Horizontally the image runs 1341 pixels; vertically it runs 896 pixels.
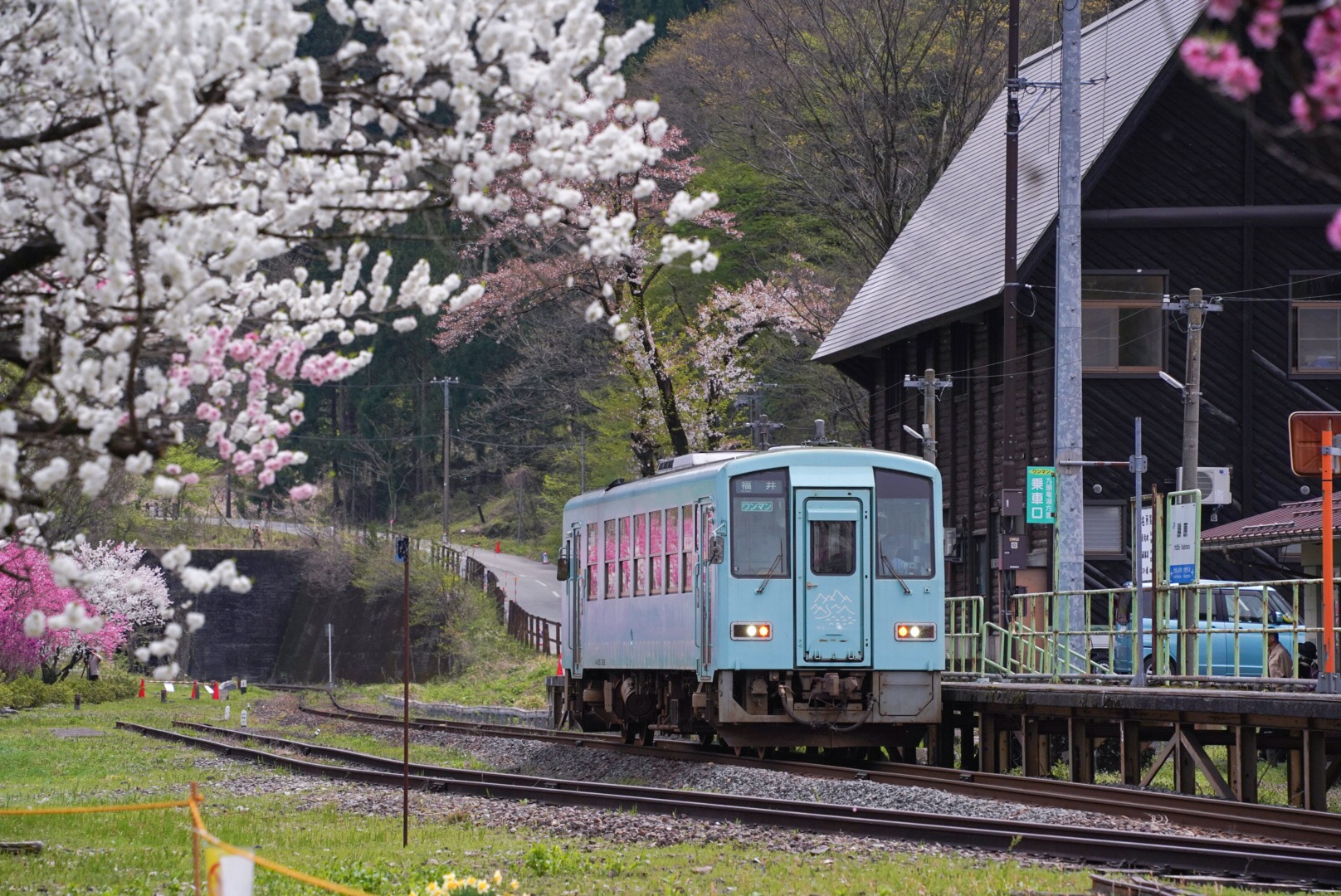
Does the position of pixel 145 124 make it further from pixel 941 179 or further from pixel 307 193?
pixel 941 179

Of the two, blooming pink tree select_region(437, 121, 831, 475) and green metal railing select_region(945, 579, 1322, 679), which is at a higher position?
blooming pink tree select_region(437, 121, 831, 475)

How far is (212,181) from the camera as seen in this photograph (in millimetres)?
7316

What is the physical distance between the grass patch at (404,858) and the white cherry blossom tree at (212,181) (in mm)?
3383

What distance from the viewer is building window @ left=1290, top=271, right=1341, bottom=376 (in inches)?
1133

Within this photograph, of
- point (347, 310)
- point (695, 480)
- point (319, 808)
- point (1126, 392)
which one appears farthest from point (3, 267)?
point (1126, 392)

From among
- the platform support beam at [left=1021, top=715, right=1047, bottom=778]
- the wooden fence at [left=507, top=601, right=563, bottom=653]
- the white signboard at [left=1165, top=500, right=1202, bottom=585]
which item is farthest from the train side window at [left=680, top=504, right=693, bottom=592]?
the wooden fence at [left=507, top=601, right=563, bottom=653]

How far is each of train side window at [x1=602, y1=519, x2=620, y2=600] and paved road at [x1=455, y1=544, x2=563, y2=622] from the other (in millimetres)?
27133

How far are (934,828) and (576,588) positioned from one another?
11.9 m

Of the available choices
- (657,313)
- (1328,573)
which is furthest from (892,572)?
(657,313)

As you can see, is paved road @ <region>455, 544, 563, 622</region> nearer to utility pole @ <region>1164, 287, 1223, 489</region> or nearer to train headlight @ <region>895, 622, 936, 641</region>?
utility pole @ <region>1164, 287, 1223, 489</region>

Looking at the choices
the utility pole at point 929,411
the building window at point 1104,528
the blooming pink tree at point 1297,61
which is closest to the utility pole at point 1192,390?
the building window at point 1104,528

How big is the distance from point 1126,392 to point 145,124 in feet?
78.2

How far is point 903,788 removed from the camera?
1477cm

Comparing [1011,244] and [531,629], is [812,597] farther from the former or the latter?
[531,629]
